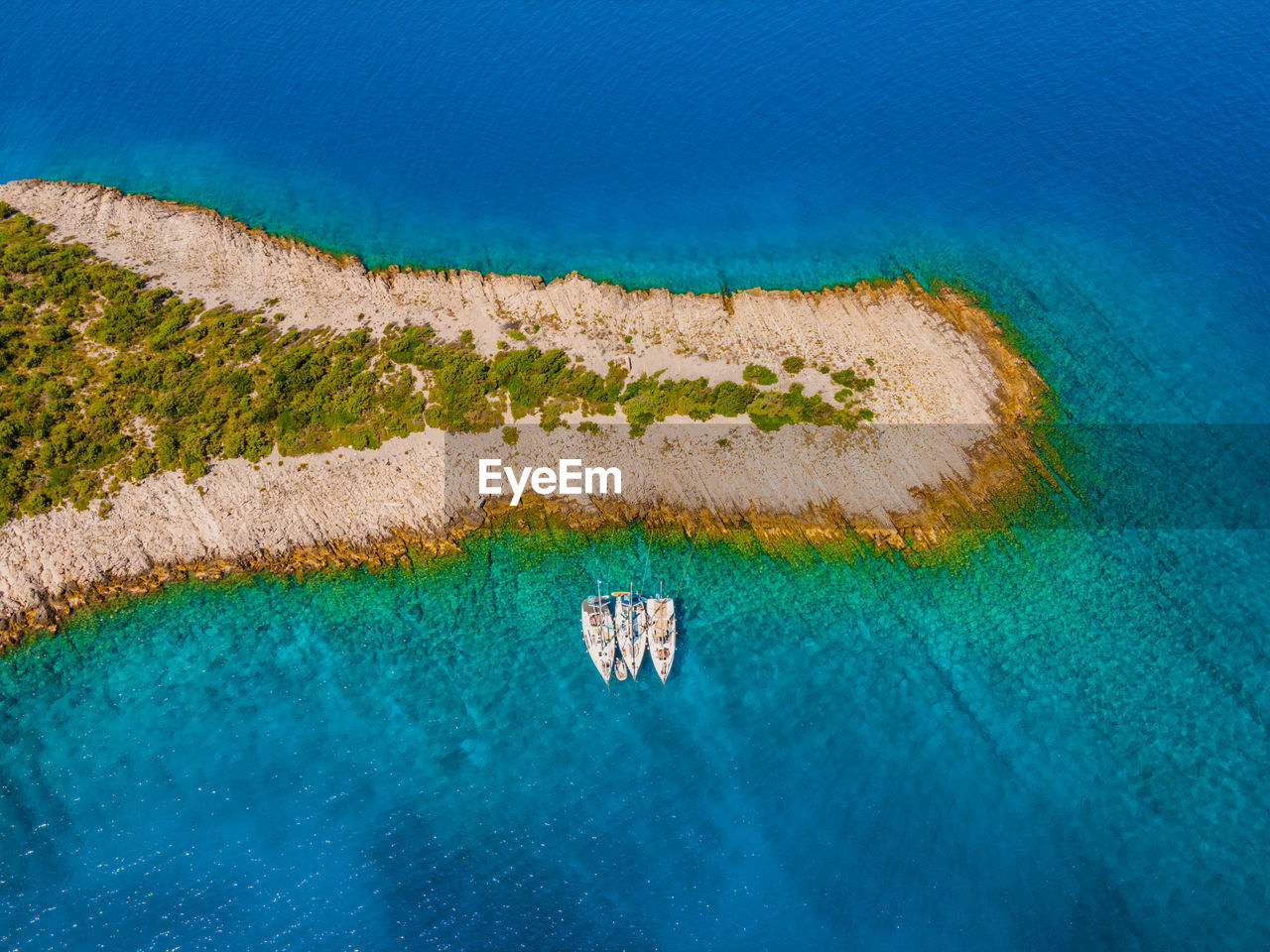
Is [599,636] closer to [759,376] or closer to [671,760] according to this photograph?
[671,760]

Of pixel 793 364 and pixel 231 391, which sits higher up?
pixel 231 391

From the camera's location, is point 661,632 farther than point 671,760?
Yes

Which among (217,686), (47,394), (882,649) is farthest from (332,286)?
(882,649)

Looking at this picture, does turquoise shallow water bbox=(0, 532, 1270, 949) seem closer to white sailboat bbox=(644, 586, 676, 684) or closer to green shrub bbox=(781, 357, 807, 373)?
white sailboat bbox=(644, 586, 676, 684)

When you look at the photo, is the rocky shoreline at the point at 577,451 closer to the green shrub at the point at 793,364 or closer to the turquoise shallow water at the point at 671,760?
the green shrub at the point at 793,364

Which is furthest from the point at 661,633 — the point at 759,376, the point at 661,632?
the point at 759,376

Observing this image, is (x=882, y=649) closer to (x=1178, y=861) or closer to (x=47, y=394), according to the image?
(x=1178, y=861)

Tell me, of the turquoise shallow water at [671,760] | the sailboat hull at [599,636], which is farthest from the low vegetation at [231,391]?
A: the sailboat hull at [599,636]
